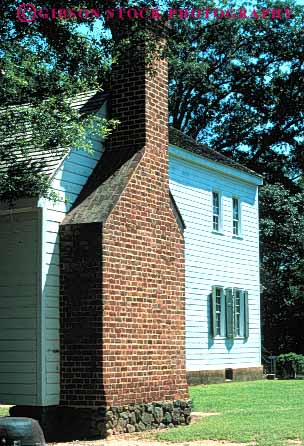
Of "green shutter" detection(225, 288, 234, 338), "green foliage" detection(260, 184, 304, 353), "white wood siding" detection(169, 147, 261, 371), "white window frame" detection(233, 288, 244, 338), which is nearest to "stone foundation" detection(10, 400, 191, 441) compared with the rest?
"white wood siding" detection(169, 147, 261, 371)

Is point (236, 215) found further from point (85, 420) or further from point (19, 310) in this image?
point (85, 420)

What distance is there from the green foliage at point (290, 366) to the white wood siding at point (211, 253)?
3.01 meters

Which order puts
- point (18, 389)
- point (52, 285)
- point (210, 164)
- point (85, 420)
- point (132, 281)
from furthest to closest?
point (210, 164)
point (132, 281)
point (52, 285)
point (18, 389)
point (85, 420)

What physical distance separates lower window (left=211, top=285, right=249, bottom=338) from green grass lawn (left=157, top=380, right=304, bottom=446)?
9.86 ft

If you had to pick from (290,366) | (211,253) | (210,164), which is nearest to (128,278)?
(211,253)

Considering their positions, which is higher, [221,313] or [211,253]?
[211,253]

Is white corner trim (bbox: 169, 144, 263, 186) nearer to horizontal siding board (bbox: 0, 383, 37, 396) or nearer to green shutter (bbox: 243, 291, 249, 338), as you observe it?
green shutter (bbox: 243, 291, 249, 338)

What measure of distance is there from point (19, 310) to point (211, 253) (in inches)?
544

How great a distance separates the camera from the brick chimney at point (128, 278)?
13.4 meters

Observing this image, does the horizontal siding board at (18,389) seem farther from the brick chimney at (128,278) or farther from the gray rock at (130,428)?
the gray rock at (130,428)

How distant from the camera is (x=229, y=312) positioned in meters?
27.2

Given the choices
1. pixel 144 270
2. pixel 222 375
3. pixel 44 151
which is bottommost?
pixel 222 375

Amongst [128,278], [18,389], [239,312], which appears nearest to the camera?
[18,389]

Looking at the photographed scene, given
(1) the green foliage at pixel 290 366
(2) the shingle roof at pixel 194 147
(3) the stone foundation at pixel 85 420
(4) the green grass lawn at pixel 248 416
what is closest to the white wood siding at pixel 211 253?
(2) the shingle roof at pixel 194 147
